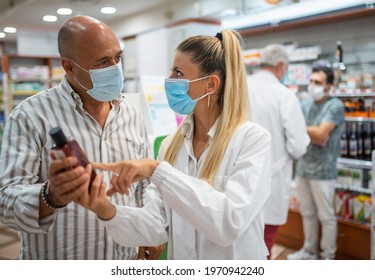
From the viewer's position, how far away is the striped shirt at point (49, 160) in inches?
42.9

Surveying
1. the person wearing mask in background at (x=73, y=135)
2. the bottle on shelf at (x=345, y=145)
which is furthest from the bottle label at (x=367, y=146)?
the person wearing mask in background at (x=73, y=135)

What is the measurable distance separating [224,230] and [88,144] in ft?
1.86

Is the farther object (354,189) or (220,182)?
(354,189)

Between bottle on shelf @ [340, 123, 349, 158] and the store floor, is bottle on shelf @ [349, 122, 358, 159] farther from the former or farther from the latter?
A: the store floor

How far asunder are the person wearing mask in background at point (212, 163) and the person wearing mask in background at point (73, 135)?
8.1 inches

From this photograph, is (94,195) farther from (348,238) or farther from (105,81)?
(348,238)

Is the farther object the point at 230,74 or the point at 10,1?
the point at 10,1

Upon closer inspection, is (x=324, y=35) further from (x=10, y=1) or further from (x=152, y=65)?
(x=10, y=1)

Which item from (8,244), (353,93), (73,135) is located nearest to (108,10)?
(73,135)

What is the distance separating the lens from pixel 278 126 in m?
2.45

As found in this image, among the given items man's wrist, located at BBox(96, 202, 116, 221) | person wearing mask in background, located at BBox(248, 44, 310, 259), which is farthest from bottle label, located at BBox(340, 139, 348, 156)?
Answer: man's wrist, located at BBox(96, 202, 116, 221)

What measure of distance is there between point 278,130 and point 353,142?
1.13 meters

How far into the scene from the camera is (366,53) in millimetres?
3029
